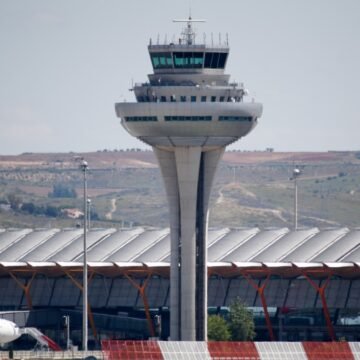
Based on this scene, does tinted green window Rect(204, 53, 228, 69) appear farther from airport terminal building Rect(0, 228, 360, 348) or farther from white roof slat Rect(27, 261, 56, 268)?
white roof slat Rect(27, 261, 56, 268)

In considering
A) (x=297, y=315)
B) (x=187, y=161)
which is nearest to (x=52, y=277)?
(x=297, y=315)

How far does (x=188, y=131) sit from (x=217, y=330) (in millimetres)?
19293

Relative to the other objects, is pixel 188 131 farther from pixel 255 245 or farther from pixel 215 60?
pixel 255 245

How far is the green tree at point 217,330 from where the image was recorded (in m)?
163

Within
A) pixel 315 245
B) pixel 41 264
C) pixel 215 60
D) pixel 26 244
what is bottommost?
pixel 41 264

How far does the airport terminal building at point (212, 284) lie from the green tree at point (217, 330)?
6.02m

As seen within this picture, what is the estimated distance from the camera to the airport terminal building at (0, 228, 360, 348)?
568 feet

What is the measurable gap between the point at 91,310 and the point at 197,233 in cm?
3039

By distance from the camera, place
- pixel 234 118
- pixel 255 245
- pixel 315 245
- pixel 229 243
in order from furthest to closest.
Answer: pixel 229 243 < pixel 255 245 < pixel 315 245 < pixel 234 118

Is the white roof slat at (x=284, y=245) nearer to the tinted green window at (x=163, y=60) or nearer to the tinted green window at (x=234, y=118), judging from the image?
the tinted green window at (x=234, y=118)

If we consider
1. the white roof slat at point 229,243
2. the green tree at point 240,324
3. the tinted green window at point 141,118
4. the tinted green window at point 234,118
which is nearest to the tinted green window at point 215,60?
the tinted green window at point 234,118

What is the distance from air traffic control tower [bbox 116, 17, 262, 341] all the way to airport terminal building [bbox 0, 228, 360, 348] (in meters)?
16.2

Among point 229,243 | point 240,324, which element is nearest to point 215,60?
point 240,324

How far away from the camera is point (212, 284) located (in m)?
178
